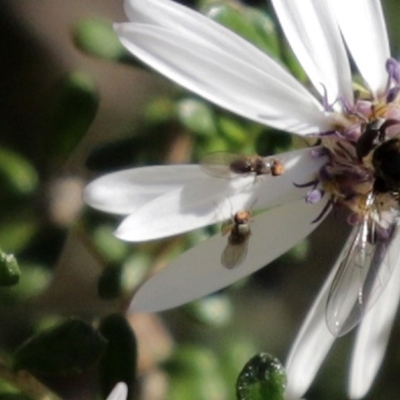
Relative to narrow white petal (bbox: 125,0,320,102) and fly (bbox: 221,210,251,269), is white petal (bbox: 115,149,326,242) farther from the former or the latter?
narrow white petal (bbox: 125,0,320,102)

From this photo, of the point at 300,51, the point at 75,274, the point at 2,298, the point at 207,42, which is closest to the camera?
the point at 207,42

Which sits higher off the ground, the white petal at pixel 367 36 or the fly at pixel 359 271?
the white petal at pixel 367 36

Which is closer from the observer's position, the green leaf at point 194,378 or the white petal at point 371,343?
the white petal at point 371,343

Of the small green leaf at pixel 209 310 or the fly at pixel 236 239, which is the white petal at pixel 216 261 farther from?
the small green leaf at pixel 209 310

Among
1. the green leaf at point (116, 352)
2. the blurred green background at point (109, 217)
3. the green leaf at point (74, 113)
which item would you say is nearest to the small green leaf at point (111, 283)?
the blurred green background at point (109, 217)

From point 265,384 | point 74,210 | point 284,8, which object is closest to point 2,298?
point 74,210

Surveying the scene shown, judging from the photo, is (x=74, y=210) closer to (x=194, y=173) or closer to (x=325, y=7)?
(x=194, y=173)
